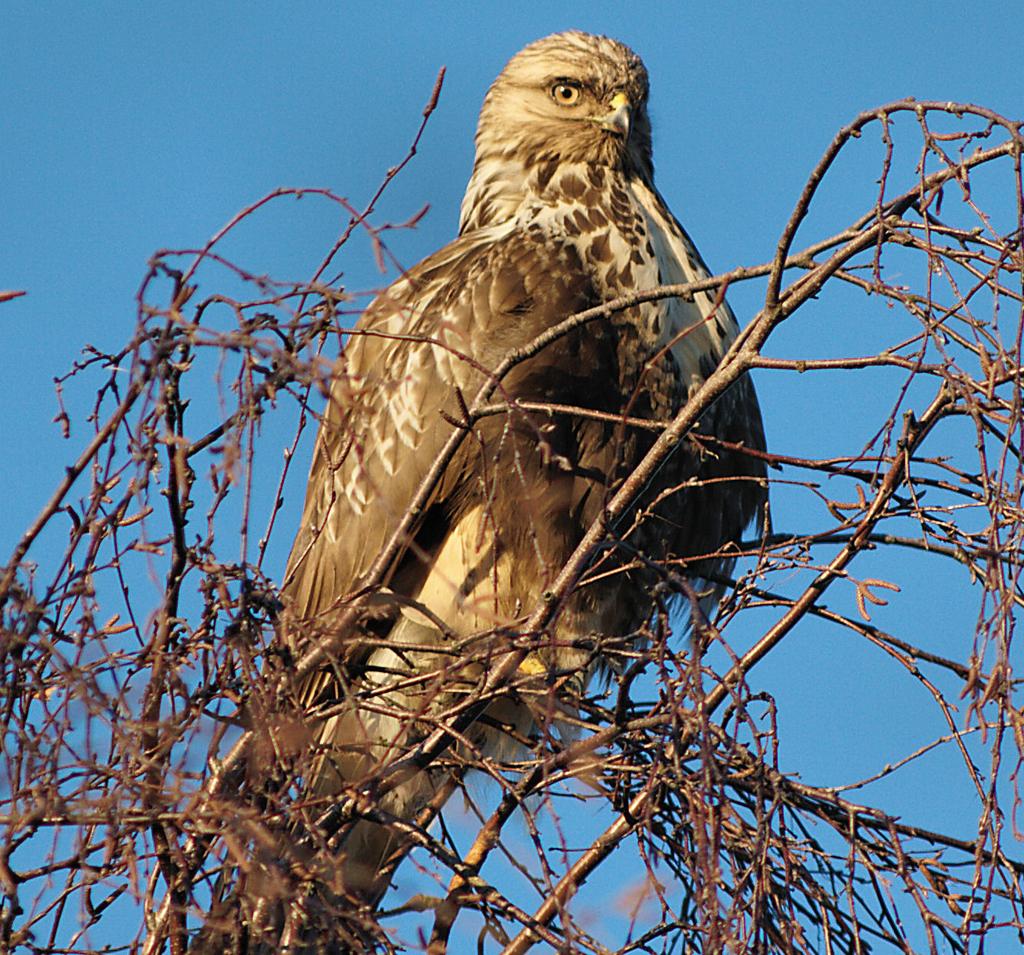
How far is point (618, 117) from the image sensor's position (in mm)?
5547

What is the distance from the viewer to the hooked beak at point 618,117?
5.52 m

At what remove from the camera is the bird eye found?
5723mm

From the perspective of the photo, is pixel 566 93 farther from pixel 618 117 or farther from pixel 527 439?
pixel 527 439

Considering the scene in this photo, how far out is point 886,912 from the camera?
3256 mm

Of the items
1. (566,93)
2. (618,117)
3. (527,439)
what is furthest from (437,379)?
(566,93)

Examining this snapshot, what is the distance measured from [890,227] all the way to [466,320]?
216 cm

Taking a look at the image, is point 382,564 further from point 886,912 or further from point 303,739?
point 886,912

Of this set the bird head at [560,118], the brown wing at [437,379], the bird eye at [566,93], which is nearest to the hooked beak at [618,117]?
the bird head at [560,118]

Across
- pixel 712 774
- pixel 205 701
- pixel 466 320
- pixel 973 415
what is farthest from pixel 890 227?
pixel 466 320

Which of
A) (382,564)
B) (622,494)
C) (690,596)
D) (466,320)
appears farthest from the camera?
(466,320)

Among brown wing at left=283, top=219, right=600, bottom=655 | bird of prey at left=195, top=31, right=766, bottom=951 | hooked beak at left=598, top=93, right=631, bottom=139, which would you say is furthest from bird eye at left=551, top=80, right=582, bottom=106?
brown wing at left=283, top=219, right=600, bottom=655

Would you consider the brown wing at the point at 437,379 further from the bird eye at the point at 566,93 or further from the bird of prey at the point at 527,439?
the bird eye at the point at 566,93

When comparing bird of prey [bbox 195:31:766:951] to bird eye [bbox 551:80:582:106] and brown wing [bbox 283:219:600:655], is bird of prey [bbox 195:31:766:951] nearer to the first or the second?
brown wing [bbox 283:219:600:655]

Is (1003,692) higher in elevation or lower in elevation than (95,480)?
higher
